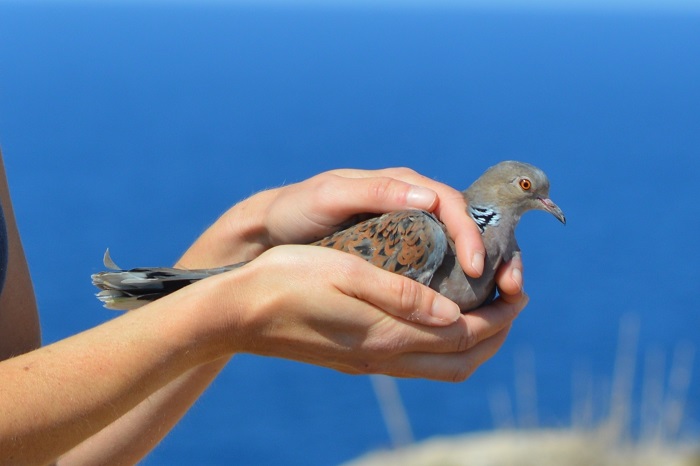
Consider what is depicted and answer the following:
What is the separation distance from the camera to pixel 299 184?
121 inches

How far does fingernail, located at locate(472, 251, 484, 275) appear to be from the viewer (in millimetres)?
2914

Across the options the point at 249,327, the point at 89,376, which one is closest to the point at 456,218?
the point at 249,327

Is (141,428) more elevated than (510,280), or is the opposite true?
(510,280)

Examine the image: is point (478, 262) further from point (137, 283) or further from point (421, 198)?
point (137, 283)

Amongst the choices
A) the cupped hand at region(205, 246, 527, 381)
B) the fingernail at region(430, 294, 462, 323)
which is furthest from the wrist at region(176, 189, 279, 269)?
the fingernail at region(430, 294, 462, 323)

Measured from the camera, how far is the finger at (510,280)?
3047 mm

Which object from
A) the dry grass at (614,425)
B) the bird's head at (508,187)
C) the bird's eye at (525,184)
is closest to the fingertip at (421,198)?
the bird's head at (508,187)

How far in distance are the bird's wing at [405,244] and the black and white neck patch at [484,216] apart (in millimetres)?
Answer: 309

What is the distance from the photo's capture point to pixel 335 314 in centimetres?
248

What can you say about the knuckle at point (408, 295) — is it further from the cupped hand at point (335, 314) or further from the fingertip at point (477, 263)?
the fingertip at point (477, 263)

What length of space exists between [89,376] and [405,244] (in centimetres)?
119

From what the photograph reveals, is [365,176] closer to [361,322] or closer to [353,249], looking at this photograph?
[353,249]

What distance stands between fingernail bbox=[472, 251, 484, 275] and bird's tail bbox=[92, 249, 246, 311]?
2.75 ft

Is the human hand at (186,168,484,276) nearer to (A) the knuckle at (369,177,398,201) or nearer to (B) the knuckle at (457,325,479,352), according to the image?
(A) the knuckle at (369,177,398,201)
